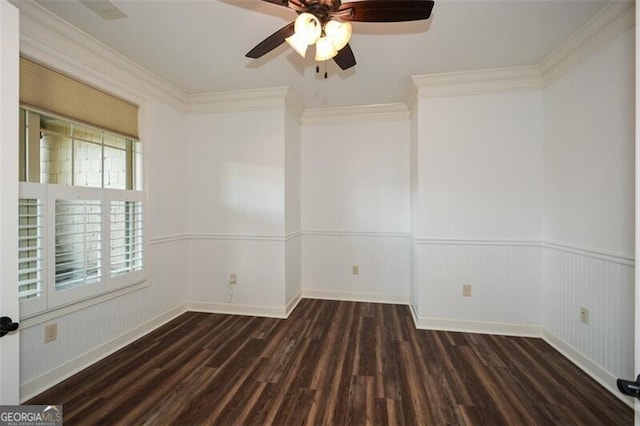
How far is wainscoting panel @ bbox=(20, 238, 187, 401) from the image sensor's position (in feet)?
6.31

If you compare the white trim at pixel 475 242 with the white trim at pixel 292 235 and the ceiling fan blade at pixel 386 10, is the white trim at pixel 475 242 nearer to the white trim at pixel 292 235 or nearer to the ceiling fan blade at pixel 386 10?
the white trim at pixel 292 235

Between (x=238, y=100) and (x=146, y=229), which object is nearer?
(x=146, y=229)

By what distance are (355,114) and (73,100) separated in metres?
2.99

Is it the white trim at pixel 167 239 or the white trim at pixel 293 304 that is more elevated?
the white trim at pixel 167 239

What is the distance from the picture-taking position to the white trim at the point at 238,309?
3.30 metres

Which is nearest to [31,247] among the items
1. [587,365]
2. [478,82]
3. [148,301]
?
[148,301]

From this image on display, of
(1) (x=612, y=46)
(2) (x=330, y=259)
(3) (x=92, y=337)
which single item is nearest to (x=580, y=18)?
(1) (x=612, y=46)

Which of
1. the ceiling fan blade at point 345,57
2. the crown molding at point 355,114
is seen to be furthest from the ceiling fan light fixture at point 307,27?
the crown molding at point 355,114

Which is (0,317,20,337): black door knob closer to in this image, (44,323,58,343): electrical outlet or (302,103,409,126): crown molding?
(44,323,58,343): electrical outlet

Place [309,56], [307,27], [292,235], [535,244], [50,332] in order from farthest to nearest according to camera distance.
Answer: [292,235] → [535,244] → [309,56] → [50,332] → [307,27]

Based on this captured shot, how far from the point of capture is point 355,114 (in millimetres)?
3846

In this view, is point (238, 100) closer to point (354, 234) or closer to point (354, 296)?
point (354, 234)

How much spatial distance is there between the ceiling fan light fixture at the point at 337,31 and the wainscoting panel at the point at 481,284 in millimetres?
2214

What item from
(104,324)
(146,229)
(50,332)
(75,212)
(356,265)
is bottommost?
(104,324)
